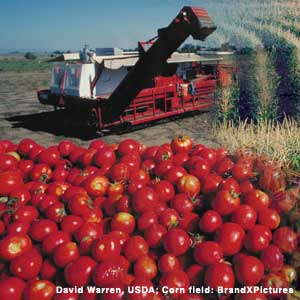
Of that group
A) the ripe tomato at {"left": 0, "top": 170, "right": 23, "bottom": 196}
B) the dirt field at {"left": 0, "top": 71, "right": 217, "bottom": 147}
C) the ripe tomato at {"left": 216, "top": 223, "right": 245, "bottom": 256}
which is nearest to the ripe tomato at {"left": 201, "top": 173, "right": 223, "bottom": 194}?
the ripe tomato at {"left": 216, "top": 223, "right": 245, "bottom": 256}

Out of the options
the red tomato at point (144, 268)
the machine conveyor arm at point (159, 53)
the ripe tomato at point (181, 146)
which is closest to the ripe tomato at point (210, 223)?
the red tomato at point (144, 268)

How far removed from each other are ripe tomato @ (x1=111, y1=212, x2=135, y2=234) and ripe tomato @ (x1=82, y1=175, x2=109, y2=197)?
0.47 m

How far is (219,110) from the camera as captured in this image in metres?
7.24

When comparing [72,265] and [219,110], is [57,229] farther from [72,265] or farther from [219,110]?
[219,110]

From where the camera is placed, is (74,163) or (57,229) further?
(74,163)

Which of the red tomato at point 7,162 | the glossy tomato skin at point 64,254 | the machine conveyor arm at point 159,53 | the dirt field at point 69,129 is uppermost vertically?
the machine conveyor arm at point 159,53

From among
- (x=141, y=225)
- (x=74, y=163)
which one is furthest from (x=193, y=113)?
(x=141, y=225)

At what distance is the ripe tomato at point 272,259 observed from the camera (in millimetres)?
2297

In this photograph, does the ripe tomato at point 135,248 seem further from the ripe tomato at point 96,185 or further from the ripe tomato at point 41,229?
the ripe tomato at point 96,185

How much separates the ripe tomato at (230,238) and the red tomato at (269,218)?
0.65 ft

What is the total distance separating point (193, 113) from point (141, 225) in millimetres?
11401

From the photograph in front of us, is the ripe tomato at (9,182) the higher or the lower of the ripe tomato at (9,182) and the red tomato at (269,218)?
the higher

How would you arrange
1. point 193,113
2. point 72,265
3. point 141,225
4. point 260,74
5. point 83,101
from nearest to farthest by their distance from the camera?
1. point 72,265
2. point 141,225
3. point 260,74
4. point 83,101
5. point 193,113

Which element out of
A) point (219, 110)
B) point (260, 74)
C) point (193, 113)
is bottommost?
point (193, 113)
